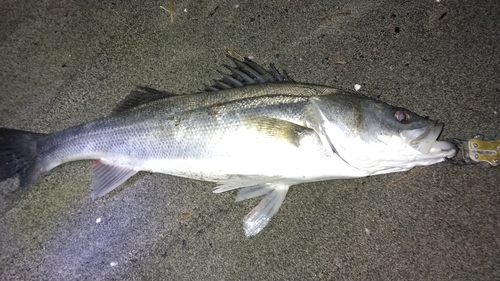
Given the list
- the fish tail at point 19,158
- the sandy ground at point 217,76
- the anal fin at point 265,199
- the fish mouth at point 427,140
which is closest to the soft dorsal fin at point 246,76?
the sandy ground at point 217,76

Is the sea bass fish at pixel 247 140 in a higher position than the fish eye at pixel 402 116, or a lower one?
lower

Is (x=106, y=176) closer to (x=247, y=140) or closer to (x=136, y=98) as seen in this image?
(x=136, y=98)

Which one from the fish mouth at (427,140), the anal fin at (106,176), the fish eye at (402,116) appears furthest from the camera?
the anal fin at (106,176)

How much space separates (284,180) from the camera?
7.30 ft

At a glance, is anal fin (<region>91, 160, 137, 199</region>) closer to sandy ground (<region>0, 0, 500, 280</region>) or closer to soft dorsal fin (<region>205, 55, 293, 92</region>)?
sandy ground (<region>0, 0, 500, 280</region>)

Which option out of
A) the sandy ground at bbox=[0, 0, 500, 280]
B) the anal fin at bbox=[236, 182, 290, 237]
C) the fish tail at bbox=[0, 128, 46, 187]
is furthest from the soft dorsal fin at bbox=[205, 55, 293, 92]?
the fish tail at bbox=[0, 128, 46, 187]

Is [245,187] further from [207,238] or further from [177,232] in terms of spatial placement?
[177,232]

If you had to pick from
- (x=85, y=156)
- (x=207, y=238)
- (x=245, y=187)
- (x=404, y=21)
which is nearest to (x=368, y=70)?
(x=404, y=21)

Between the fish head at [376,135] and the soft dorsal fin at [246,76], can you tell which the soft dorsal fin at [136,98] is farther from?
the fish head at [376,135]

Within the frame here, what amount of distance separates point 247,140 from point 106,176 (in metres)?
1.24

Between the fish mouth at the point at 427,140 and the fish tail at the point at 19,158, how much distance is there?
9.20ft

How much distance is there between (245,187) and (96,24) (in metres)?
2.13

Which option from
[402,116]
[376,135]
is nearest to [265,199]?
[376,135]

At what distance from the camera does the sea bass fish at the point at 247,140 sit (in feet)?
6.74
